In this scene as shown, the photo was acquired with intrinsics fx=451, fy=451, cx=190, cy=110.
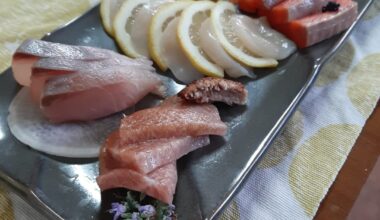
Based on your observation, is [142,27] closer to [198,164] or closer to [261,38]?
[261,38]

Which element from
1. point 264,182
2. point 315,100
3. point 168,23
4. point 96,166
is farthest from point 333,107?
point 96,166

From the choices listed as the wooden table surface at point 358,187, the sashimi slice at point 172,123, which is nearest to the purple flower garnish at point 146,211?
the sashimi slice at point 172,123

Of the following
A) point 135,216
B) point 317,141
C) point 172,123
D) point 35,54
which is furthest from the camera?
point 317,141

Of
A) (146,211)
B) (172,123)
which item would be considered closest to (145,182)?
(146,211)

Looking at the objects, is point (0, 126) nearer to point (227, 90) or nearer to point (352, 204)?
point (227, 90)

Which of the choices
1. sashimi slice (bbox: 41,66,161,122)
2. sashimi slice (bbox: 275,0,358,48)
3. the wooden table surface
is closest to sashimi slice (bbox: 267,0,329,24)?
sashimi slice (bbox: 275,0,358,48)

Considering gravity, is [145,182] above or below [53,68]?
below
